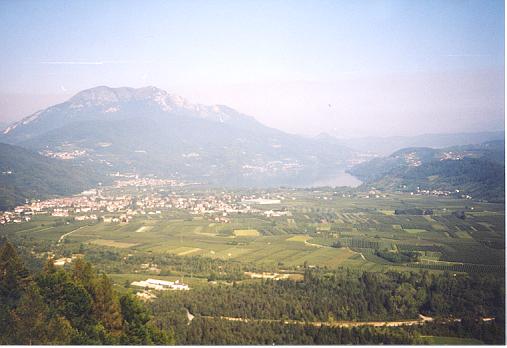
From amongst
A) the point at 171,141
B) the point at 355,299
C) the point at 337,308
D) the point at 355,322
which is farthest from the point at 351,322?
the point at 171,141

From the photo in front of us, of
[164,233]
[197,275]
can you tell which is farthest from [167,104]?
[197,275]

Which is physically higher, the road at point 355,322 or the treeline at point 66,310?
the treeline at point 66,310

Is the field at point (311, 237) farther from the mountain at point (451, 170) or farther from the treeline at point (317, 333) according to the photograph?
the treeline at point (317, 333)

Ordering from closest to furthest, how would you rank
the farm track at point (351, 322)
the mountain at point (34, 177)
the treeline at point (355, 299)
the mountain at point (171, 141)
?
the farm track at point (351, 322) < the treeline at point (355, 299) < the mountain at point (34, 177) < the mountain at point (171, 141)

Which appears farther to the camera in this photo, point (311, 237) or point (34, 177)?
point (34, 177)

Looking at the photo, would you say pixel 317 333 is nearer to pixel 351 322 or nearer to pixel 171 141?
pixel 351 322

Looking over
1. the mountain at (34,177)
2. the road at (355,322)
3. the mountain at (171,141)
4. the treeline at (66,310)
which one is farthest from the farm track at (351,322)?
the mountain at (171,141)
